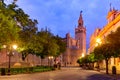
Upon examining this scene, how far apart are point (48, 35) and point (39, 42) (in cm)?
1266

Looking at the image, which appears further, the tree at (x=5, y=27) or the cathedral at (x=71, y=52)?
the cathedral at (x=71, y=52)

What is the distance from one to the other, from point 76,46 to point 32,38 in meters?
135

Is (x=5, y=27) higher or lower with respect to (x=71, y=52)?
lower

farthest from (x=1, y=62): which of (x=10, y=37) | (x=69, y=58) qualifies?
(x=69, y=58)

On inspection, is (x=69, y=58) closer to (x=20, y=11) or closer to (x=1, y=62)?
(x=1, y=62)

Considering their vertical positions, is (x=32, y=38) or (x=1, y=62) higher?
(x=32, y=38)

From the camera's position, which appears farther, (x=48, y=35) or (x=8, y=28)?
(x=48, y=35)

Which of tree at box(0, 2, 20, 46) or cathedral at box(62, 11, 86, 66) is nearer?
tree at box(0, 2, 20, 46)

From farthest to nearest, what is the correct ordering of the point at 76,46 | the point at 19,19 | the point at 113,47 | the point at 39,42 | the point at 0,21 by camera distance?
the point at 76,46 < the point at 39,42 < the point at 113,47 < the point at 19,19 < the point at 0,21

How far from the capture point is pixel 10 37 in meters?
29.1

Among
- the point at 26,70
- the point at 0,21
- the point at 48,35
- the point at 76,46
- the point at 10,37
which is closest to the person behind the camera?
the point at 0,21

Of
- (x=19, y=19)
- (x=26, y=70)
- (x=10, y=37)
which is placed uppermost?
(x=19, y=19)

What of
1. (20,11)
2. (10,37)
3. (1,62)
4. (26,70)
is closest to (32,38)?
(26,70)

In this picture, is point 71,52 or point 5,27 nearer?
point 5,27
